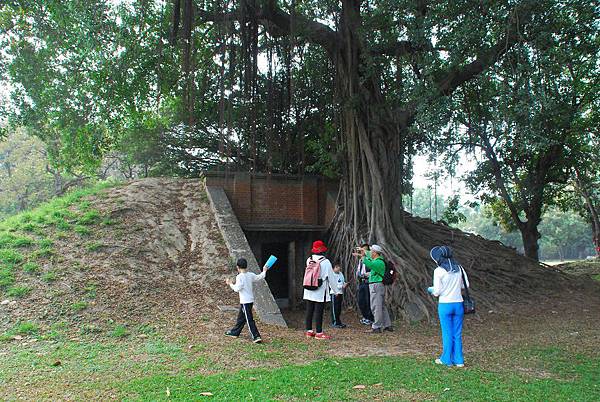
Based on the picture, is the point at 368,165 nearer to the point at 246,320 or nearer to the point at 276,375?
the point at 246,320

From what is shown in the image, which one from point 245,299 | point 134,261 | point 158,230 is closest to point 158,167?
point 158,230

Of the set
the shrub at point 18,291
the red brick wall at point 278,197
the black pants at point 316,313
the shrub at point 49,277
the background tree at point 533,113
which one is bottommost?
the black pants at point 316,313

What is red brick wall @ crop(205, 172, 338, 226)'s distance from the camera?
13.2m

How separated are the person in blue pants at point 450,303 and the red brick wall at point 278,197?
7.73 m

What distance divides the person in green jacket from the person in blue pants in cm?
232

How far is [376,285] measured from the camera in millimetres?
7895

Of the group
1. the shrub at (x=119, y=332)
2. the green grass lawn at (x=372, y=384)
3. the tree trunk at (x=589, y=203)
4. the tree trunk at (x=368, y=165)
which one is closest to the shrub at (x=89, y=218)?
the shrub at (x=119, y=332)

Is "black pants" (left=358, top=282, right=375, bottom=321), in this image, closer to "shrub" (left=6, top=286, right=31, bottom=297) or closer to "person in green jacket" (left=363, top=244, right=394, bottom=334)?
"person in green jacket" (left=363, top=244, right=394, bottom=334)

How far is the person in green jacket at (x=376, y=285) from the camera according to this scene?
789 cm

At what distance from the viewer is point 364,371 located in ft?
17.0

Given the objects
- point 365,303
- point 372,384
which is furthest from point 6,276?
point 372,384

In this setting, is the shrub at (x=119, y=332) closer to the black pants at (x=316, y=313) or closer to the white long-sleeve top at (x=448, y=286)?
the black pants at (x=316, y=313)

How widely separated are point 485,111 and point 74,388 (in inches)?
373

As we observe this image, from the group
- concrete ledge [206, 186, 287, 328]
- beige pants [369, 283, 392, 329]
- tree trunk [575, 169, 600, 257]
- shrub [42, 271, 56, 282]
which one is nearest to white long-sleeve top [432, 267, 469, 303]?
beige pants [369, 283, 392, 329]
